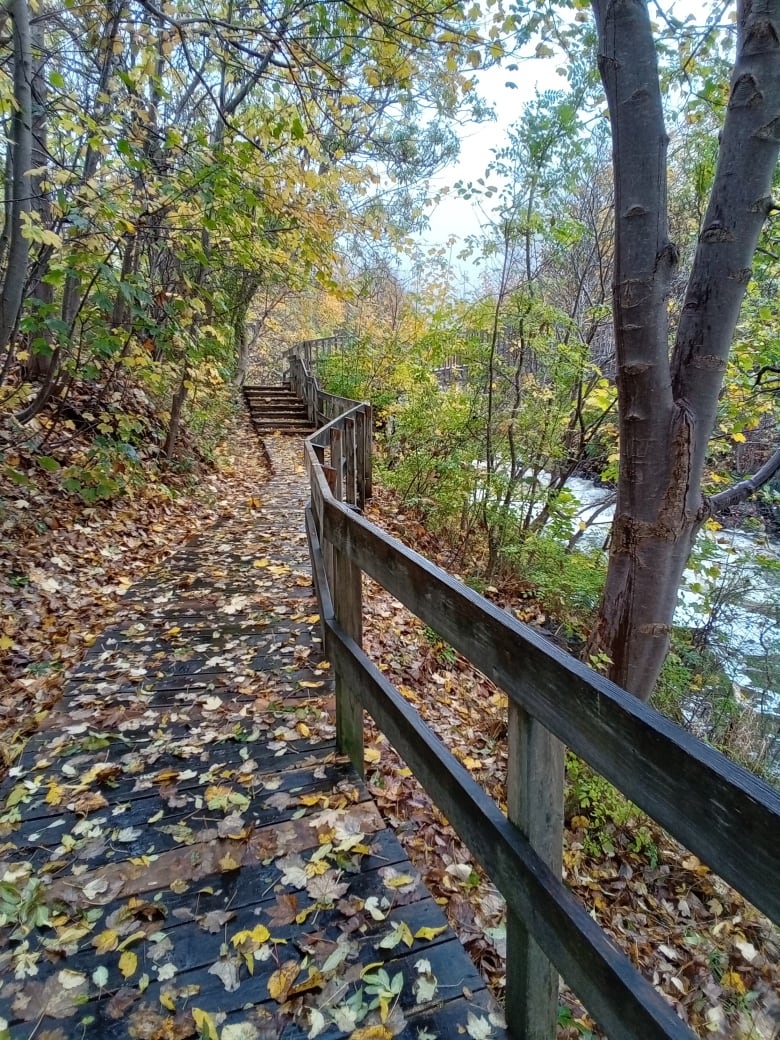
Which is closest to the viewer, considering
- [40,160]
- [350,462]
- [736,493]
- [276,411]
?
[736,493]

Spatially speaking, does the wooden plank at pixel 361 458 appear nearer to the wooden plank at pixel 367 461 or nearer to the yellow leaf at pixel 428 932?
the wooden plank at pixel 367 461

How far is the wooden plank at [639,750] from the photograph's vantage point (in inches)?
31.1

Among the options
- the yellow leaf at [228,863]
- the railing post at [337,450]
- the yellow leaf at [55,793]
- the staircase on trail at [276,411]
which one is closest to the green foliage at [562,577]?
the railing post at [337,450]

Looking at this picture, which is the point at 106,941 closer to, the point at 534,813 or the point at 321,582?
the point at 534,813

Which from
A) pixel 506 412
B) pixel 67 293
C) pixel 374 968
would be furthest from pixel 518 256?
pixel 374 968

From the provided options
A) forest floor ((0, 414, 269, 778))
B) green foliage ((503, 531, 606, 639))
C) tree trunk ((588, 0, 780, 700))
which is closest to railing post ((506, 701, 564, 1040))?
tree trunk ((588, 0, 780, 700))

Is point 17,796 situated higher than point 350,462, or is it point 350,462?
point 350,462

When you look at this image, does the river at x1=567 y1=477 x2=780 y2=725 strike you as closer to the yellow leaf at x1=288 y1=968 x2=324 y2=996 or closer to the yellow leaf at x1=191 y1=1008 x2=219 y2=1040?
the yellow leaf at x1=288 y1=968 x2=324 y2=996

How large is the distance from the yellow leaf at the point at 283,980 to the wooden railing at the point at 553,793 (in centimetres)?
67

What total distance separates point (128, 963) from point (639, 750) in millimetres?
1851

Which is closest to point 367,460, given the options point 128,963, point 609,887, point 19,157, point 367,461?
point 367,461

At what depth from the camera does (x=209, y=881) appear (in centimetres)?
210

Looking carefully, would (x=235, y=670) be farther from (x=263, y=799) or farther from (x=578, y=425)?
(x=578, y=425)

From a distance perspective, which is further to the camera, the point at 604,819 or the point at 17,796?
the point at 604,819
